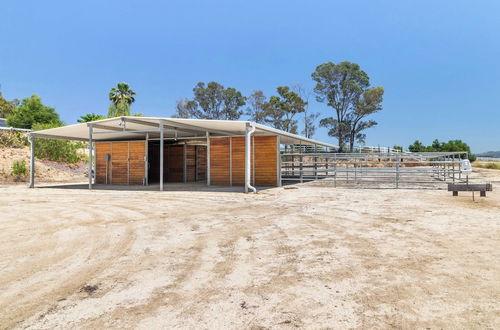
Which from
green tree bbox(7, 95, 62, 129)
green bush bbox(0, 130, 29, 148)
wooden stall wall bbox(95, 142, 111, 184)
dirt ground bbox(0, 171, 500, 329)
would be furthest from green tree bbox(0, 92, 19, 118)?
dirt ground bbox(0, 171, 500, 329)

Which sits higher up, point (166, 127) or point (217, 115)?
point (217, 115)

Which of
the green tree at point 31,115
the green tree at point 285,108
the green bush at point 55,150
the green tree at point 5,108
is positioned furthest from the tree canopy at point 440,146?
the green tree at point 5,108

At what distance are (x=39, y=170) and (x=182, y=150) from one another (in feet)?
26.4

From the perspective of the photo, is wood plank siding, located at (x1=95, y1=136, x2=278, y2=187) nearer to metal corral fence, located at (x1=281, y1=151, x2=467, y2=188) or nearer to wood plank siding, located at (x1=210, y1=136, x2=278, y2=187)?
wood plank siding, located at (x1=210, y1=136, x2=278, y2=187)

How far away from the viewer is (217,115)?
138 ft

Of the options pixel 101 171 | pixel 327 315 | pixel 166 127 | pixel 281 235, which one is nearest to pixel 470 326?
pixel 327 315

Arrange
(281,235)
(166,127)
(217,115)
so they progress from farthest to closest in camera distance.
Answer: (217,115) → (166,127) → (281,235)

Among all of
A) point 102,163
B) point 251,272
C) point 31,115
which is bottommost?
point 251,272

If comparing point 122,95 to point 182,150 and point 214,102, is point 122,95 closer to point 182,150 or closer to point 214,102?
point 214,102

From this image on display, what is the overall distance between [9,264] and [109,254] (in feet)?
3.14

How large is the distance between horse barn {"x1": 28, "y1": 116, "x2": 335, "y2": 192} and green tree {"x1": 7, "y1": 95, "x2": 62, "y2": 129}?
2227 cm

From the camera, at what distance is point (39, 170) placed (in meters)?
17.7

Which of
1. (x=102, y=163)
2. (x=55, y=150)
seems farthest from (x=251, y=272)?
(x=55, y=150)

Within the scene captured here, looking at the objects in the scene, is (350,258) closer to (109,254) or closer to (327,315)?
(327,315)
